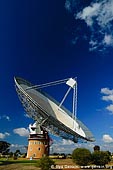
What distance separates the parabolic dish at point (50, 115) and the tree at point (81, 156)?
2.60 meters

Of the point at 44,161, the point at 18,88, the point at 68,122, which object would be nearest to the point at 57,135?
the point at 68,122

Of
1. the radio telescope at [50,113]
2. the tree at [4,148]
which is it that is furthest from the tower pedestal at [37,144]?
the tree at [4,148]

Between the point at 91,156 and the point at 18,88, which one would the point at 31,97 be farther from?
the point at 91,156

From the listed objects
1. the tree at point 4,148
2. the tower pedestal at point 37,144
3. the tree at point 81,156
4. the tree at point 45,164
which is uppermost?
the tree at point 4,148

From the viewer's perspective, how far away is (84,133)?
5950 centimetres

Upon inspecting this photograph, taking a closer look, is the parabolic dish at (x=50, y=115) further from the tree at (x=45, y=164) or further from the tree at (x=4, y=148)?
the tree at (x=4, y=148)

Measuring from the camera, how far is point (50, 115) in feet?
177

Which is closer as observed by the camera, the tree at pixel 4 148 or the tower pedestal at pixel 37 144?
the tower pedestal at pixel 37 144

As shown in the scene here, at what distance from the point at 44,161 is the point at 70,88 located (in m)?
20.8

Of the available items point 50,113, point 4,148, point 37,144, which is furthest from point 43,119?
point 4,148

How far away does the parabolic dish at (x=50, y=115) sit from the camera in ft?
177

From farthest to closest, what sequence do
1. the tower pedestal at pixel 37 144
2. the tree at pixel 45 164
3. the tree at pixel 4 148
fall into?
the tree at pixel 4 148, the tower pedestal at pixel 37 144, the tree at pixel 45 164

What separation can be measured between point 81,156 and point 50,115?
43.3ft

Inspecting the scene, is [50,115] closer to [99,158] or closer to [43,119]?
[43,119]
